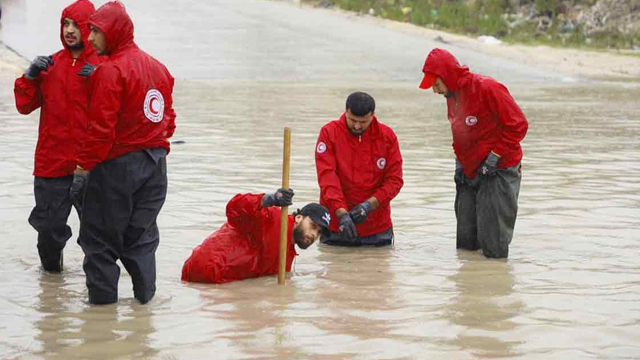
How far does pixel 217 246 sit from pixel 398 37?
75.5 ft

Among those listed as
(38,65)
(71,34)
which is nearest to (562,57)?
(71,34)

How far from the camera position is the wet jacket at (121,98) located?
6246 millimetres

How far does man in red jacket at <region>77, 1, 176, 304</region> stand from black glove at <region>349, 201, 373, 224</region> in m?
1.89

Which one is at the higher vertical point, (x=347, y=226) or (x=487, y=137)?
(x=487, y=137)

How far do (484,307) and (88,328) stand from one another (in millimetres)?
2213

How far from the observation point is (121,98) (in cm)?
632

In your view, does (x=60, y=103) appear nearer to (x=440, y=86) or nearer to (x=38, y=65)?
(x=38, y=65)

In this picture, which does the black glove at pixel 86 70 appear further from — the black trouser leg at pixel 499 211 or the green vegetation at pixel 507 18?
the green vegetation at pixel 507 18

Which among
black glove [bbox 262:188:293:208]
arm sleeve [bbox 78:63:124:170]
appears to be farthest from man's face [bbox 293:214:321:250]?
arm sleeve [bbox 78:63:124:170]

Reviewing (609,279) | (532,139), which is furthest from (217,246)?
(532,139)

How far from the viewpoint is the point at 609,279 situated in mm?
7539

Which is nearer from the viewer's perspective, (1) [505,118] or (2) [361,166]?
(1) [505,118]

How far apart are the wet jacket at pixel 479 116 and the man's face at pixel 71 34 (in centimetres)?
236

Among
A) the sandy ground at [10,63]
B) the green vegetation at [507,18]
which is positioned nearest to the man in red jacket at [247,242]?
the sandy ground at [10,63]
